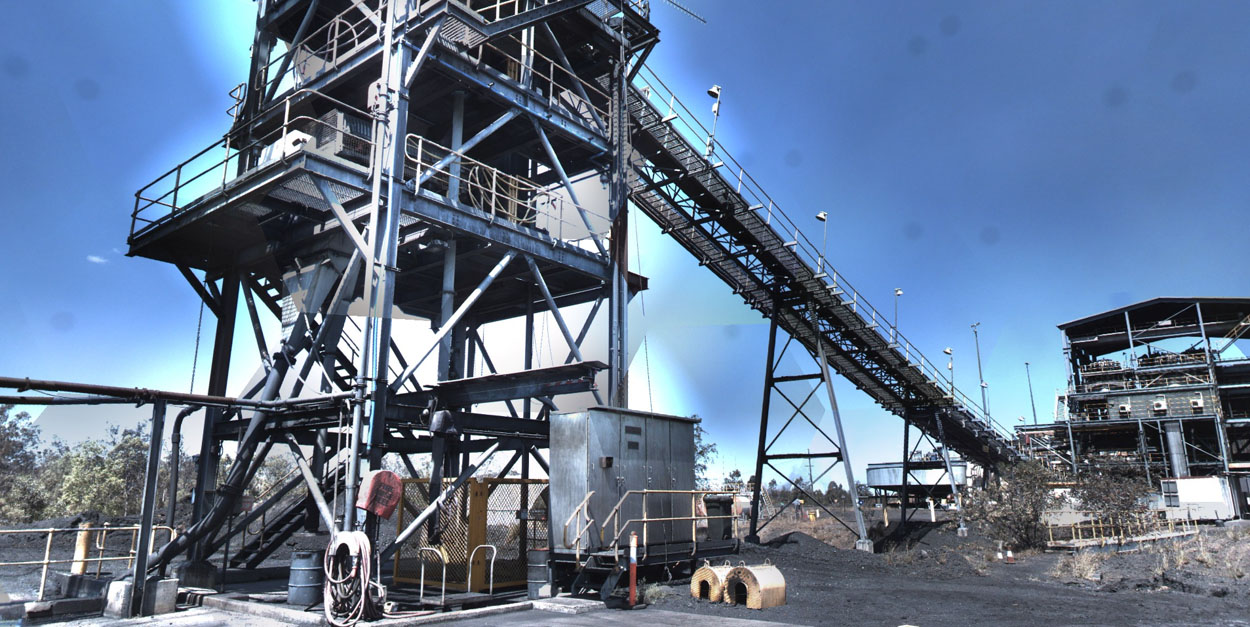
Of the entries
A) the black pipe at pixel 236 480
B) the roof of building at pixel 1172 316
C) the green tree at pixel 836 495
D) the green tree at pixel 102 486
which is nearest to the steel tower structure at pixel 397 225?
the black pipe at pixel 236 480

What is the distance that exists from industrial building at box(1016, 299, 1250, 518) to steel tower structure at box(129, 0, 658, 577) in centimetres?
3342

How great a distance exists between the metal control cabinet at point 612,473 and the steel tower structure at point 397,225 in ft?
3.68

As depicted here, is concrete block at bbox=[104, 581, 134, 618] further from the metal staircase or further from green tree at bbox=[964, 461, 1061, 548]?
green tree at bbox=[964, 461, 1061, 548]

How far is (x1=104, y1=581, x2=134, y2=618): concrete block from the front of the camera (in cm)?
1230

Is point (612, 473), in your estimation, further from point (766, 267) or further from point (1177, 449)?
point (1177, 449)

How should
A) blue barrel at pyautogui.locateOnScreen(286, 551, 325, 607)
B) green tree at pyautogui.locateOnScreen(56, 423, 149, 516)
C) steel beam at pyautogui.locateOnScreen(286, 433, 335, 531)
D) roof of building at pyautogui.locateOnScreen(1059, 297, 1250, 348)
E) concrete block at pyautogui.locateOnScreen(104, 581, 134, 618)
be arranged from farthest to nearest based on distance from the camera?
1. roof of building at pyautogui.locateOnScreen(1059, 297, 1250, 348)
2. green tree at pyautogui.locateOnScreen(56, 423, 149, 516)
3. steel beam at pyautogui.locateOnScreen(286, 433, 335, 531)
4. blue barrel at pyautogui.locateOnScreen(286, 551, 325, 607)
5. concrete block at pyautogui.locateOnScreen(104, 581, 134, 618)

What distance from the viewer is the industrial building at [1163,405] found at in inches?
1617

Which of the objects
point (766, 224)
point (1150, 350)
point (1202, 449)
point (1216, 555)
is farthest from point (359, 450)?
point (1150, 350)

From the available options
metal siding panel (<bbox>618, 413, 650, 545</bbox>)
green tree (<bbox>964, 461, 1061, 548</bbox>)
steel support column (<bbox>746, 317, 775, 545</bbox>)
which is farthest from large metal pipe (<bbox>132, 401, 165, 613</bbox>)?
green tree (<bbox>964, 461, 1061, 548</bbox>)

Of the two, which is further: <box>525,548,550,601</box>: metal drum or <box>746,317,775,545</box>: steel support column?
<box>746,317,775,545</box>: steel support column

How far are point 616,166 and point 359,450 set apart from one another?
10.4 meters

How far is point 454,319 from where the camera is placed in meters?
15.1

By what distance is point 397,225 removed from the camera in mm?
14555

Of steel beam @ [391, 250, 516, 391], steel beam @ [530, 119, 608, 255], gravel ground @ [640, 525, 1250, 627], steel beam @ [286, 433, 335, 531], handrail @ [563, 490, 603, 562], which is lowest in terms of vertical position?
gravel ground @ [640, 525, 1250, 627]
